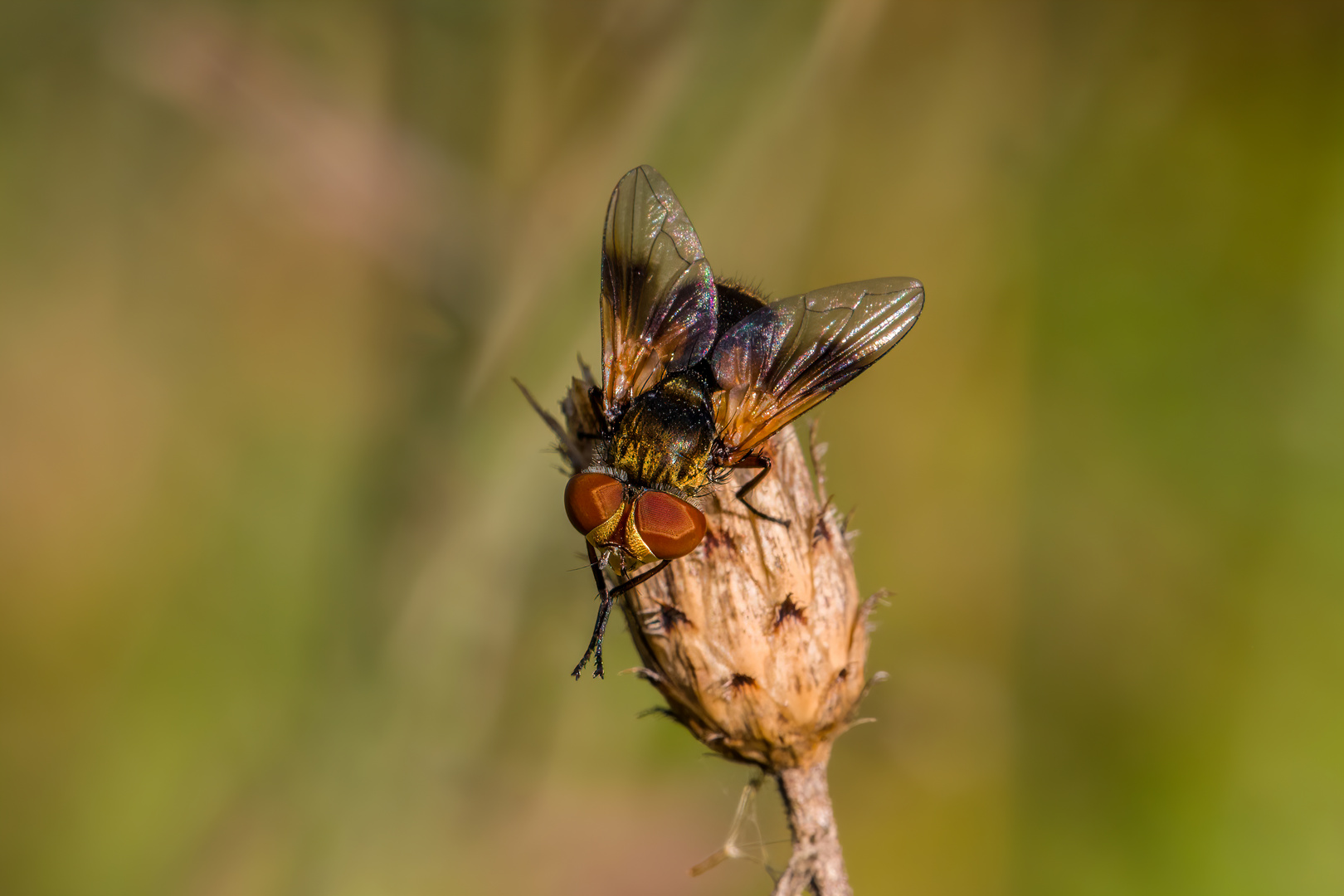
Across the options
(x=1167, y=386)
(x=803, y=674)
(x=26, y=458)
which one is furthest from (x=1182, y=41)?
(x=26, y=458)

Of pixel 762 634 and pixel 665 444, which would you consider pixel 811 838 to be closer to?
pixel 762 634

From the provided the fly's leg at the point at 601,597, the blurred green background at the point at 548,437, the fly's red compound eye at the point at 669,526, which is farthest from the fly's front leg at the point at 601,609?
the blurred green background at the point at 548,437

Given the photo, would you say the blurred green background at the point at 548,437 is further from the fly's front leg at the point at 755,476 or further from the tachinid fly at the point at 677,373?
the fly's front leg at the point at 755,476

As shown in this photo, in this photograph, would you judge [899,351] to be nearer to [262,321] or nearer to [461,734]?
[461,734]

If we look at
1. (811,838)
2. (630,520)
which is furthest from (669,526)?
(811,838)

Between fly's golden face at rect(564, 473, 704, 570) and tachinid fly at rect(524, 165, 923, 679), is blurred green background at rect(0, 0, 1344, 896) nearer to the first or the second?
tachinid fly at rect(524, 165, 923, 679)

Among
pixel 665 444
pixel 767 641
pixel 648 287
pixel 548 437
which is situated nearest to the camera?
pixel 767 641

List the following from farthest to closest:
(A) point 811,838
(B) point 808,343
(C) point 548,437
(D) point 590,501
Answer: (C) point 548,437 < (B) point 808,343 < (D) point 590,501 < (A) point 811,838

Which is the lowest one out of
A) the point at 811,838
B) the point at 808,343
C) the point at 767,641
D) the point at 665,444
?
the point at 811,838
